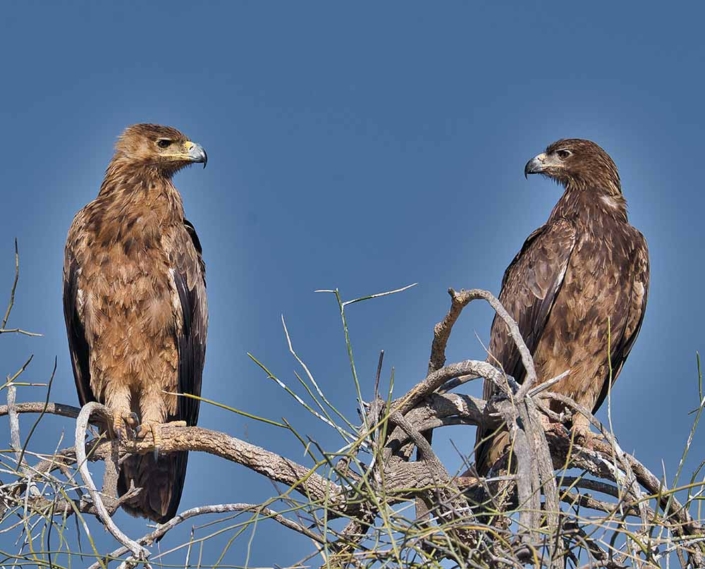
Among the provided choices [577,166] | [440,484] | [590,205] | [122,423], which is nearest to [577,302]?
[590,205]

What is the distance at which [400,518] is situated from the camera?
3.05 m

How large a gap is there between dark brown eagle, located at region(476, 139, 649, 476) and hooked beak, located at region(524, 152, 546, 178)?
79 centimetres

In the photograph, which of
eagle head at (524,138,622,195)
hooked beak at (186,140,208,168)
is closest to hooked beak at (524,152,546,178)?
eagle head at (524,138,622,195)

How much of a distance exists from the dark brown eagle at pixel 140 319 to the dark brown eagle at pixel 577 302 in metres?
1.86

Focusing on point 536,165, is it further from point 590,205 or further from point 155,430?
point 155,430

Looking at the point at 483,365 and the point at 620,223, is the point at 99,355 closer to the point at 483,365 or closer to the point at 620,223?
the point at 483,365

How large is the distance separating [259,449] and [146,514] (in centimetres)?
183

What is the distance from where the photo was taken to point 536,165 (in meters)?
7.53

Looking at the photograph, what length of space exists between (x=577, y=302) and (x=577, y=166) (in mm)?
1290

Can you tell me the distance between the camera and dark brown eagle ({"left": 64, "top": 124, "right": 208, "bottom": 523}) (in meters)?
6.21

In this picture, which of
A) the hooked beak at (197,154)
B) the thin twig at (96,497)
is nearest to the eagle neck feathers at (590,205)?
the hooked beak at (197,154)

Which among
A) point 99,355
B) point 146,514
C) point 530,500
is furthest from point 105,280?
point 530,500

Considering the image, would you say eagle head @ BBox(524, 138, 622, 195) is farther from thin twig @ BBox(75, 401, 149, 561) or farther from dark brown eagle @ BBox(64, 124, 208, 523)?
thin twig @ BBox(75, 401, 149, 561)

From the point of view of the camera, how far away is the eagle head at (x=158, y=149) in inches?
272
